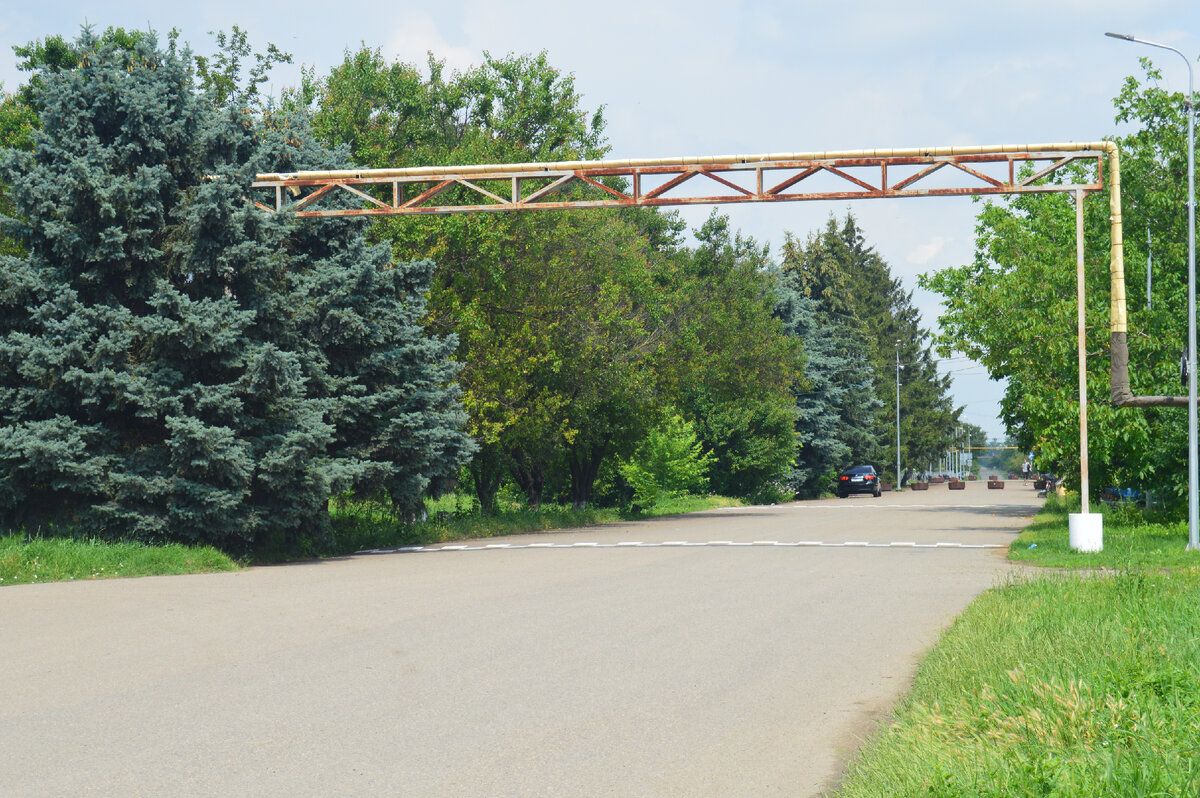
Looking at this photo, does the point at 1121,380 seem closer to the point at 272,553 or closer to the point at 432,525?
the point at 432,525

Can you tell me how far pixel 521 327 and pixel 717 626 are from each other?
67.6 feet

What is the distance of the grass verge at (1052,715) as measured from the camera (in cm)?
486

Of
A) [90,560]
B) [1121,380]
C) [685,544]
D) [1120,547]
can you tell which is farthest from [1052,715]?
[685,544]

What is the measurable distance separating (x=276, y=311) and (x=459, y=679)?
13.1 m

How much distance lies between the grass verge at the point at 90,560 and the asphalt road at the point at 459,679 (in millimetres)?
812

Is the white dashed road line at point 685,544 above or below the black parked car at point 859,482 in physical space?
above

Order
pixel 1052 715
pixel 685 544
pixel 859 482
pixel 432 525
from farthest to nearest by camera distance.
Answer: pixel 859 482 < pixel 432 525 < pixel 685 544 < pixel 1052 715

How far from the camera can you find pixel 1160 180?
25.9 meters

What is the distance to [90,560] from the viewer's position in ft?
57.1

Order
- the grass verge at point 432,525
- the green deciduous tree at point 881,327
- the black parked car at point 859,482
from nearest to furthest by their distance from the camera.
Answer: the grass verge at point 432,525
the black parked car at point 859,482
the green deciduous tree at point 881,327

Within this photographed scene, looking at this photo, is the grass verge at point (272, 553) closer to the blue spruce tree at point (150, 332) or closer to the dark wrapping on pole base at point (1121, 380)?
the blue spruce tree at point (150, 332)

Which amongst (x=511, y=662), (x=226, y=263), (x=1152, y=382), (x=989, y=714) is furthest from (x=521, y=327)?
(x=989, y=714)

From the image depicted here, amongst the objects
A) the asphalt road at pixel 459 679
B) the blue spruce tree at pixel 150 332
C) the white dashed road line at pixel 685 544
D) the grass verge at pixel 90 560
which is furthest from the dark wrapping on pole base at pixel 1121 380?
the grass verge at pixel 90 560

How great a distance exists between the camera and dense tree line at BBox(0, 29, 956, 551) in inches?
750
